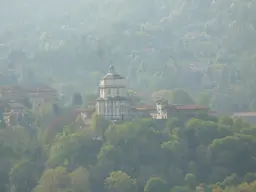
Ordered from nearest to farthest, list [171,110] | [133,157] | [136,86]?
[133,157] → [171,110] → [136,86]

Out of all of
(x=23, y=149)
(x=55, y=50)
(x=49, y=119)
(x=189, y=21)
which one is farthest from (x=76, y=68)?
(x=23, y=149)

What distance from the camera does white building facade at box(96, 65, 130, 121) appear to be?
47531 millimetres

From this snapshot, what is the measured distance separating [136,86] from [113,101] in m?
30.9

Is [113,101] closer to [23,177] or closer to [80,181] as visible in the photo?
[23,177]

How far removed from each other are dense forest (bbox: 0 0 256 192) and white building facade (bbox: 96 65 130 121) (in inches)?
56.0

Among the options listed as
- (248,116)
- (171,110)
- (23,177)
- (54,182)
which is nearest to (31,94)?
(248,116)

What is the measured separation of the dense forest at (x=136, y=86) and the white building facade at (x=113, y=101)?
4.66ft

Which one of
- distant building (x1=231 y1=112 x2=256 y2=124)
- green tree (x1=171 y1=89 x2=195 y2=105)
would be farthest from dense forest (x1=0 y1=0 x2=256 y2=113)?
green tree (x1=171 y1=89 x2=195 y2=105)

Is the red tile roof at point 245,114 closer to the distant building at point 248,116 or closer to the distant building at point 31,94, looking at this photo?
the distant building at point 248,116

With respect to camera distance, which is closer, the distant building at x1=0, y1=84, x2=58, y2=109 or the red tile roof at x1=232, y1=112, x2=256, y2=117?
the distant building at x1=0, y1=84, x2=58, y2=109

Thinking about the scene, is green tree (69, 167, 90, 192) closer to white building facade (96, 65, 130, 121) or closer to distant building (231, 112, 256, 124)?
white building facade (96, 65, 130, 121)

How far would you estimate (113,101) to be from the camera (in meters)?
47.5

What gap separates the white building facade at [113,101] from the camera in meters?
47.5

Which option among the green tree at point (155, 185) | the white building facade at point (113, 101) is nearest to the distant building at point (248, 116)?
the white building facade at point (113, 101)
